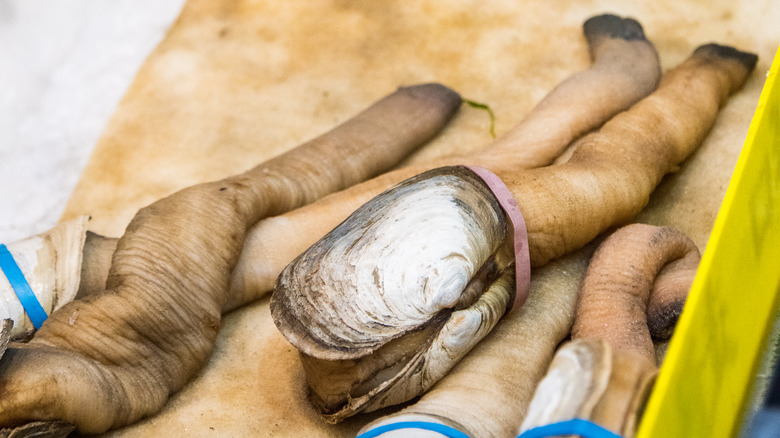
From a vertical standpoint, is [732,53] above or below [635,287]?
above

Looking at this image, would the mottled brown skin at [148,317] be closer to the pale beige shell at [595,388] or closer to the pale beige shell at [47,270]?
the pale beige shell at [47,270]

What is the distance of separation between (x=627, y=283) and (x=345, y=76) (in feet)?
4.29

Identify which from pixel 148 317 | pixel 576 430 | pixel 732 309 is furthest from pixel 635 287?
pixel 148 317

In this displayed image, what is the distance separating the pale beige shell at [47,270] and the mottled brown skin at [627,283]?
42.7 inches

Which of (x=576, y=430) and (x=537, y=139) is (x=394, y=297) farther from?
(x=537, y=139)

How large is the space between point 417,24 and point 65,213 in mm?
1340

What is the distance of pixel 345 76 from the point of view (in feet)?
8.07

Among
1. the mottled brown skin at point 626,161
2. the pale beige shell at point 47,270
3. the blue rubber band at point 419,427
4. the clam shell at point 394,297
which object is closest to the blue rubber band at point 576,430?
the blue rubber band at point 419,427

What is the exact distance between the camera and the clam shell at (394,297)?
1277mm

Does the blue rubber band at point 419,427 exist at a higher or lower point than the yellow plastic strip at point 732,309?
lower

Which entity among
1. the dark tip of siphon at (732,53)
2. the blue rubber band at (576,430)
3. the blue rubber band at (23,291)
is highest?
the dark tip of siphon at (732,53)

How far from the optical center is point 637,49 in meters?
2.23

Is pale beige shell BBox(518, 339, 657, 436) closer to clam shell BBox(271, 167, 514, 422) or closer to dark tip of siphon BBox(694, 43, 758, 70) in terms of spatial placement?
clam shell BBox(271, 167, 514, 422)

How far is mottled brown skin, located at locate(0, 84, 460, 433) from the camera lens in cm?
130
